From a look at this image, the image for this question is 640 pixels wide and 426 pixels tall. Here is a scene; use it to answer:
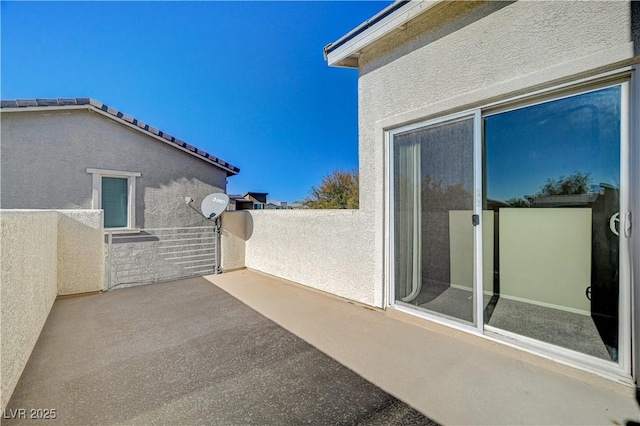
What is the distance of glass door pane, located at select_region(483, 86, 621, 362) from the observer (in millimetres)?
3020

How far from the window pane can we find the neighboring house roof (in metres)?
1.98

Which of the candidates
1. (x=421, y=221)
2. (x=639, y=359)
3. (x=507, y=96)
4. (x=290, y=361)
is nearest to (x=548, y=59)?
(x=507, y=96)

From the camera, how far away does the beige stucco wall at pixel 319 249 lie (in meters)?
5.42

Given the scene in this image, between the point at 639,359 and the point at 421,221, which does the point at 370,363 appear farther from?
the point at 639,359

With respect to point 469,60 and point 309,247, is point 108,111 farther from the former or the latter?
point 469,60

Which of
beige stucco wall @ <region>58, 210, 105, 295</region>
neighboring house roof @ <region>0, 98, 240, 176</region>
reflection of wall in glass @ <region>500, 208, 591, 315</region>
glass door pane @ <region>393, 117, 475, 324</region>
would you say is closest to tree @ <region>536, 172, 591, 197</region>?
reflection of wall in glass @ <region>500, 208, 591, 315</region>

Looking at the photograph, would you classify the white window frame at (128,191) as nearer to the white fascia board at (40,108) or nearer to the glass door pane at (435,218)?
the white fascia board at (40,108)

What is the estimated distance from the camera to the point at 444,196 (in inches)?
163

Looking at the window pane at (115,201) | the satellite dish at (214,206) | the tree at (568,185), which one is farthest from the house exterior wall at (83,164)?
the tree at (568,185)

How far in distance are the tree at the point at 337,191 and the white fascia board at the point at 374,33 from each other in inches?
566

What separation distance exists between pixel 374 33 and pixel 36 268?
22.9ft

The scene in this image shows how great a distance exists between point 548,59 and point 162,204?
1091 centimetres

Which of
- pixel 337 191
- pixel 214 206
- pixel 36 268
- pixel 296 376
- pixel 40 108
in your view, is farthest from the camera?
pixel 337 191
